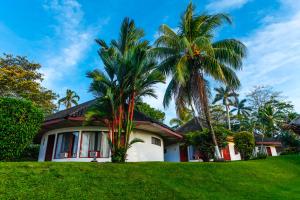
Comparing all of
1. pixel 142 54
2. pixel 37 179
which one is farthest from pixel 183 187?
pixel 142 54

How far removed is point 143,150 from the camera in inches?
664

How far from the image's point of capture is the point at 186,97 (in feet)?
56.5

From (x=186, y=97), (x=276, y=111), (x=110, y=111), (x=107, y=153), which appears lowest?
(x=107, y=153)

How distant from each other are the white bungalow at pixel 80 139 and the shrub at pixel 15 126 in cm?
325

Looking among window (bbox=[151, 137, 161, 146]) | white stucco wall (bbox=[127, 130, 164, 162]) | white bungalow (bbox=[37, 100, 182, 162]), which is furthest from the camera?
window (bbox=[151, 137, 161, 146])

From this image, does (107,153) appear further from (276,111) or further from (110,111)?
(276,111)

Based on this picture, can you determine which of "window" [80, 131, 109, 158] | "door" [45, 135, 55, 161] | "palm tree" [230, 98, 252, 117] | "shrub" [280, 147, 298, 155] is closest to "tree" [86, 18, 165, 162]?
"window" [80, 131, 109, 158]

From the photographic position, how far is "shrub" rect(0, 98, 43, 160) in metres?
9.95

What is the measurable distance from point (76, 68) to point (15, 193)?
10959 mm

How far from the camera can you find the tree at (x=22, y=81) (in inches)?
1061

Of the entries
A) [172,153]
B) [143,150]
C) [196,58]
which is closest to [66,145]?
[143,150]

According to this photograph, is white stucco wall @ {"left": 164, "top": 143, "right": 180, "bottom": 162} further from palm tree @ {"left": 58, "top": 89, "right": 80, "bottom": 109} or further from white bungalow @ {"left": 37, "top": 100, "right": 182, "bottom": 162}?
palm tree @ {"left": 58, "top": 89, "right": 80, "bottom": 109}

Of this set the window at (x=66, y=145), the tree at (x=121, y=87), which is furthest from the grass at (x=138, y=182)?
the window at (x=66, y=145)

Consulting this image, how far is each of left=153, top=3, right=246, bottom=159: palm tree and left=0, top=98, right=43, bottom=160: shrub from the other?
364 inches
